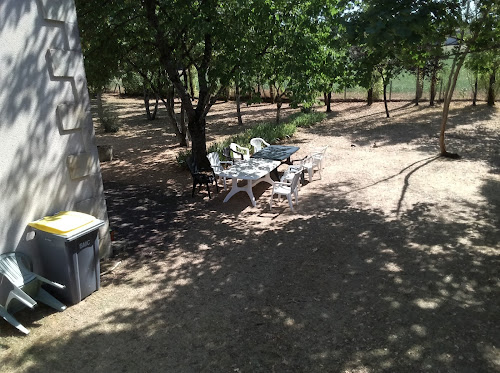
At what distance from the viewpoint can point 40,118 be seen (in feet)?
14.9

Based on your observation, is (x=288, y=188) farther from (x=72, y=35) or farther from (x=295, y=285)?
(x=72, y=35)

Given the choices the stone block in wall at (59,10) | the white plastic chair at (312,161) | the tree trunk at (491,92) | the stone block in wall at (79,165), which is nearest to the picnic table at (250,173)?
the white plastic chair at (312,161)

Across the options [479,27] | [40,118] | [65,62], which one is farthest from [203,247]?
[479,27]

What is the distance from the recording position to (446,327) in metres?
3.94

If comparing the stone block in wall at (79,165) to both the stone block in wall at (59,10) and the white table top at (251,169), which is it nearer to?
the stone block in wall at (59,10)

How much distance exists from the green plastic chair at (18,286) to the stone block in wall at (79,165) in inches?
47.7

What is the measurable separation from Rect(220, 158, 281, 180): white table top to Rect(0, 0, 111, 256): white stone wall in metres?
3.53

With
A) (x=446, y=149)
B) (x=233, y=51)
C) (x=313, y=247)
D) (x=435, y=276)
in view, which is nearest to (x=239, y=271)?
(x=313, y=247)

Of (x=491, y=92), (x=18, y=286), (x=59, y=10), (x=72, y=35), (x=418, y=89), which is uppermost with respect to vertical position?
(x=59, y=10)

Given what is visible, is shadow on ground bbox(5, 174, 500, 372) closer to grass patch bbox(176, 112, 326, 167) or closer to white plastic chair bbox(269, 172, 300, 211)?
white plastic chair bbox(269, 172, 300, 211)

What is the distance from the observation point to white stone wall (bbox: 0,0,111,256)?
4191mm

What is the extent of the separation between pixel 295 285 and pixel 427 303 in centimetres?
159

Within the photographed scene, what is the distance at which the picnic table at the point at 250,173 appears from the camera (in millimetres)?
8125

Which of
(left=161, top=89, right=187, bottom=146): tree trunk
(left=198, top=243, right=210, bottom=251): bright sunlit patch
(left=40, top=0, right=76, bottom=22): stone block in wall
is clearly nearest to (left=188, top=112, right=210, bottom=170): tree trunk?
(left=161, top=89, right=187, bottom=146): tree trunk
